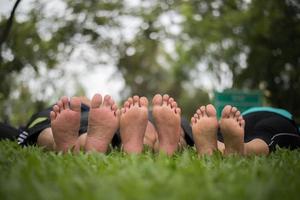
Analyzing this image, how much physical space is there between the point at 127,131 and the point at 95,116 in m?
0.19

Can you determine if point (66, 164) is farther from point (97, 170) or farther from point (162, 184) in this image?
point (162, 184)

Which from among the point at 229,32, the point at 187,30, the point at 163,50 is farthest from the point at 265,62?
the point at 163,50

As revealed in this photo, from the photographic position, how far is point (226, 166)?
1.48 metres

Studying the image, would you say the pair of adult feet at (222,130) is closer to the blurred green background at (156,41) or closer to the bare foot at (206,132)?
the bare foot at (206,132)

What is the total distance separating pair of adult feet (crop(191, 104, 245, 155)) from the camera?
6.07 feet

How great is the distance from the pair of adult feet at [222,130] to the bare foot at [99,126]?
457mm

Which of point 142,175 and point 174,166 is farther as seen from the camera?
point 174,166

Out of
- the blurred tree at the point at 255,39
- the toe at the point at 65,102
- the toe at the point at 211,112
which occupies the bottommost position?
the blurred tree at the point at 255,39

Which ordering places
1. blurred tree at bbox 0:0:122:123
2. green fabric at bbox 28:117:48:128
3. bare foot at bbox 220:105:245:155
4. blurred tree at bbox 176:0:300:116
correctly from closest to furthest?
1. bare foot at bbox 220:105:245:155
2. green fabric at bbox 28:117:48:128
3. blurred tree at bbox 0:0:122:123
4. blurred tree at bbox 176:0:300:116

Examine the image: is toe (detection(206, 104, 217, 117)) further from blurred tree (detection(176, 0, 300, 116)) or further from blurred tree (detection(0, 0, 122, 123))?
blurred tree (detection(176, 0, 300, 116))

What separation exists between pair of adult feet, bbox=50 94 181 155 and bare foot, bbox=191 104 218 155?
118 millimetres

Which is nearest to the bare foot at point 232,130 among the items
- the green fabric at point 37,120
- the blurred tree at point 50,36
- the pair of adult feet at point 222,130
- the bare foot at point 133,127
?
the pair of adult feet at point 222,130

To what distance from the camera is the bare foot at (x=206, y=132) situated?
192 cm

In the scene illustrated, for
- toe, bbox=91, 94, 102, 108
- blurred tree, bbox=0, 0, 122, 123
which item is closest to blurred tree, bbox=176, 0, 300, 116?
blurred tree, bbox=0, 0, 122, 123
